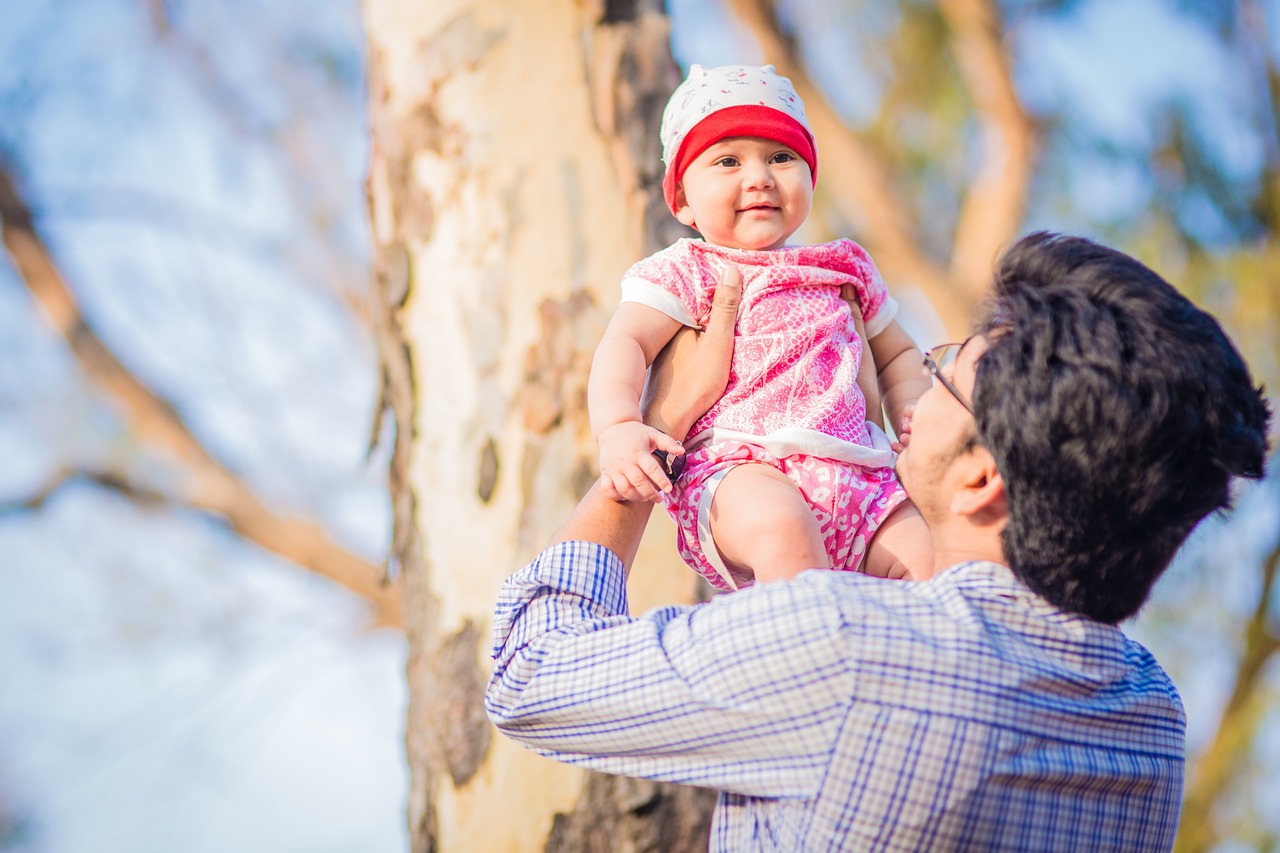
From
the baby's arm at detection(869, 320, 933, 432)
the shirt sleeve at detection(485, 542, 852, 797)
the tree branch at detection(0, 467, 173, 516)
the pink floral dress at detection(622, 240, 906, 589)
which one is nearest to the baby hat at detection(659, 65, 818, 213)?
the pink floral dress at detection(622, 240, 906, 589)

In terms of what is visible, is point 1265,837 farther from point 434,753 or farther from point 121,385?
point 121,385

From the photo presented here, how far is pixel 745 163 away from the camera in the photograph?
1460mm

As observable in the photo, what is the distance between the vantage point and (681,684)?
1203mm

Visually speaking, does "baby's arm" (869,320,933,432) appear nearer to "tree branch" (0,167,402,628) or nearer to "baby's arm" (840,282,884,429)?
"baby's arm" (840,282,884,429)

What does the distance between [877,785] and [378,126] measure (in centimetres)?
166

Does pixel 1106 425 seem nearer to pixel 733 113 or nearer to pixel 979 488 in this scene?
pixel 979 488

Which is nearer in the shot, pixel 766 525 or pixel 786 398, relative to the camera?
pixel 766 525

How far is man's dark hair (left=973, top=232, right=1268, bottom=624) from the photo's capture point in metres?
1.15

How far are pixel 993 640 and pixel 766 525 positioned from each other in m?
0.28

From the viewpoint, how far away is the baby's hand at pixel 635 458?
1.32 metres

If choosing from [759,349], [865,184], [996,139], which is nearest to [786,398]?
[759,349]

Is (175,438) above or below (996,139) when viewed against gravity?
below

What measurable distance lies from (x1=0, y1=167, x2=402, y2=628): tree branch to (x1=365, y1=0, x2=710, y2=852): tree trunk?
3200 millimetres

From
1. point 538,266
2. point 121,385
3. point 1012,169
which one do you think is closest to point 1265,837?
point 1012,169
